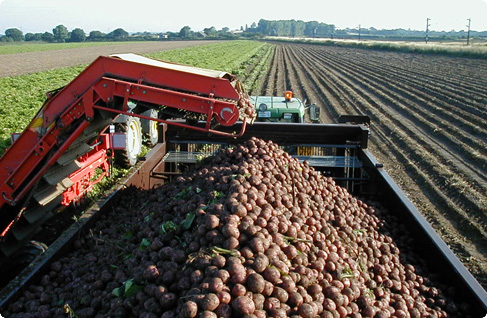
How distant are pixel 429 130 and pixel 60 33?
112 m

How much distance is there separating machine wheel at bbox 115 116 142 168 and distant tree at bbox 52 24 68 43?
111 meters

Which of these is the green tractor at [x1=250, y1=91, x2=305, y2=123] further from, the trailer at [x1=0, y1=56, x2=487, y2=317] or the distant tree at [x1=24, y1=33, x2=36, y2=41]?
the distant tree at [x1=24, y1=33, x2=36, y2=41]

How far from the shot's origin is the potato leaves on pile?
286 cm

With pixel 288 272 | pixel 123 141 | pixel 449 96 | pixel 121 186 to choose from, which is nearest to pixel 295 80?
pixel 449 96

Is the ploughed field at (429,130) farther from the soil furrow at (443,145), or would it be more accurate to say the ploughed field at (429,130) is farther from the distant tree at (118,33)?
the distant tree at (118,33)

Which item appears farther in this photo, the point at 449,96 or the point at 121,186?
the point at 449,96

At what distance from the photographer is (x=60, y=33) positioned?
11156cm

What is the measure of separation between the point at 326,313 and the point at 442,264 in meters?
1.50

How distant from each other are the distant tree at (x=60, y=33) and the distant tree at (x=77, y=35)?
3.05 meters

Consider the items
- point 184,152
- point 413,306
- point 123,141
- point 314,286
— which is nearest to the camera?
point 314,286

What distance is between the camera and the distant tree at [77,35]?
349 ft

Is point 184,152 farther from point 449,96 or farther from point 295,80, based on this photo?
point 295,80

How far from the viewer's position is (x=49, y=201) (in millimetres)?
5066

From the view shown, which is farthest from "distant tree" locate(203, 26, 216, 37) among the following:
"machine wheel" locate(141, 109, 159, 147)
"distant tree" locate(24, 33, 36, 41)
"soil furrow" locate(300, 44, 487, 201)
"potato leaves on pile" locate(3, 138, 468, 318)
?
"potato leaves on pile" locate(3, 138, 468, 318)
